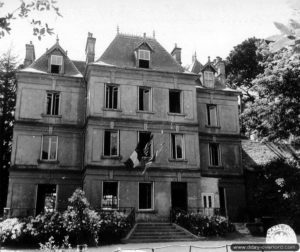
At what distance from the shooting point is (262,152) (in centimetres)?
3278

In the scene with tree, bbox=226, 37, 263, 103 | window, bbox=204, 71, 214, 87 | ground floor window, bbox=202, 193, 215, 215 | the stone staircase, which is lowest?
the stone staircase

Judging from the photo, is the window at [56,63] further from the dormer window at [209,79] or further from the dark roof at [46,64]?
the dormer window at [209,79]

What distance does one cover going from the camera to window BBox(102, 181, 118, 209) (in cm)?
2436

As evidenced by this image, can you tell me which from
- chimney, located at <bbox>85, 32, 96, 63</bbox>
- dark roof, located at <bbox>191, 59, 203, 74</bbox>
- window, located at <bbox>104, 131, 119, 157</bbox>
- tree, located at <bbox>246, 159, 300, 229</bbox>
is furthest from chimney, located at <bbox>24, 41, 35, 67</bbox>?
tree, located at <bbox>246, 159, 300, 229</bbox>

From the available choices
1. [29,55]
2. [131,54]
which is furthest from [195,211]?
[29,55]

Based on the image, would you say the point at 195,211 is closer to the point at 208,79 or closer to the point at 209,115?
the point at 209,115

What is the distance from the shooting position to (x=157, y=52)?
29453mm

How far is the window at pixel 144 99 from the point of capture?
1064 inches

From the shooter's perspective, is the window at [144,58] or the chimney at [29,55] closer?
the window at [144,58]

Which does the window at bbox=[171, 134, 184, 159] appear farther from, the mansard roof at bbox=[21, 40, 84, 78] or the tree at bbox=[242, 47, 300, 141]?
the mansard roof at bbox=[21, 40, 84, 78]

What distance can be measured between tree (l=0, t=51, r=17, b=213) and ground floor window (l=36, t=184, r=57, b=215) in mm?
9511

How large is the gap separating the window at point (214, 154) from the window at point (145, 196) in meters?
6.46

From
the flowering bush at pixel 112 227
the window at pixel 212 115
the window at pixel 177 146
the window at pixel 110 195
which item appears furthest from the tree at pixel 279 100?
the flowering bush at pixel 112 227

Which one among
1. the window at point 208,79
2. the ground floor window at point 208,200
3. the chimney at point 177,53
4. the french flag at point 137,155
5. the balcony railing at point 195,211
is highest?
the chimney at point 177,53
